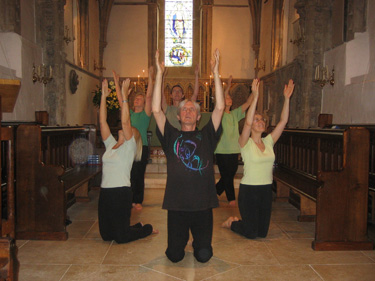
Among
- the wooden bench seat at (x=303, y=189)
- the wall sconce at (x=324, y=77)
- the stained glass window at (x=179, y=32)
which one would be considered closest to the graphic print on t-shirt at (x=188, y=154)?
the wooden bench seat at (x=303, y=189)

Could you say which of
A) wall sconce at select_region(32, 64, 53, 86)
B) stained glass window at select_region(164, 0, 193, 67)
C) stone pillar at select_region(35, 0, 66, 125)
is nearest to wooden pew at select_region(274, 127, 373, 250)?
wall sconce at select_region(32, 64, 53, 86)

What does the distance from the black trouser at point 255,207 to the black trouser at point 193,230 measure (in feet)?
2.75

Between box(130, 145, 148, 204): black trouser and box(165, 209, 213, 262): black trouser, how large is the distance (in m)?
1.92

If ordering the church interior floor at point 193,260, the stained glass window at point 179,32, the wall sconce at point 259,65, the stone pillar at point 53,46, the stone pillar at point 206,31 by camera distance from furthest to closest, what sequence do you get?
the stained glass window at point 179,32 < the stone pillar at point 206,31 < the wall sconce at point 259,65 < the stone pillar at point 53,46 < the church interior floor at point 193,260

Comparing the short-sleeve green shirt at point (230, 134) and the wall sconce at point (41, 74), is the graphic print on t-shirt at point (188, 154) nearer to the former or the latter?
the short-sleeve green shirt at point (230, 134)

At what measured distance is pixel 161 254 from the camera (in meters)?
3.38

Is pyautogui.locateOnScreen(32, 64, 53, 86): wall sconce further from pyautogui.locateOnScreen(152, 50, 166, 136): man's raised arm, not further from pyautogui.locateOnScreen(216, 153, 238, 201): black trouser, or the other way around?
pyautogui.locateOnScreen(152, 50, 166, 136): man's raised arm

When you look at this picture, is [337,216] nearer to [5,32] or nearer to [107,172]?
[107,172]

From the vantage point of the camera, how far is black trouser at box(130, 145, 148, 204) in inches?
193

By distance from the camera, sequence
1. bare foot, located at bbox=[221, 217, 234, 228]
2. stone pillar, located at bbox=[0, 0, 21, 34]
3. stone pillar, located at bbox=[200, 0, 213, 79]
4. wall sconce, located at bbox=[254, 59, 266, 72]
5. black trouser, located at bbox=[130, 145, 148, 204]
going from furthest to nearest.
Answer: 1. stone pillar, located at bbox=[200, 0, 213, 79]
2. wall sconce, located at bbox=[254, 59, 266, 72]
3. stone pillar, located at bbox=[0, 0, 21, 34]
4. black trouser, located at bbox=[130, 145, 148, 204]
5. bare foot, located at bbox=[221, 217, 234, 228]

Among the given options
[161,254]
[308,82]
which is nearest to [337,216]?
[161,254]

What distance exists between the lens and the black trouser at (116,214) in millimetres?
3539

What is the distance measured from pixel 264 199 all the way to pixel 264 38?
1302 centimetres

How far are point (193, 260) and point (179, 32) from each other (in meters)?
14.8
